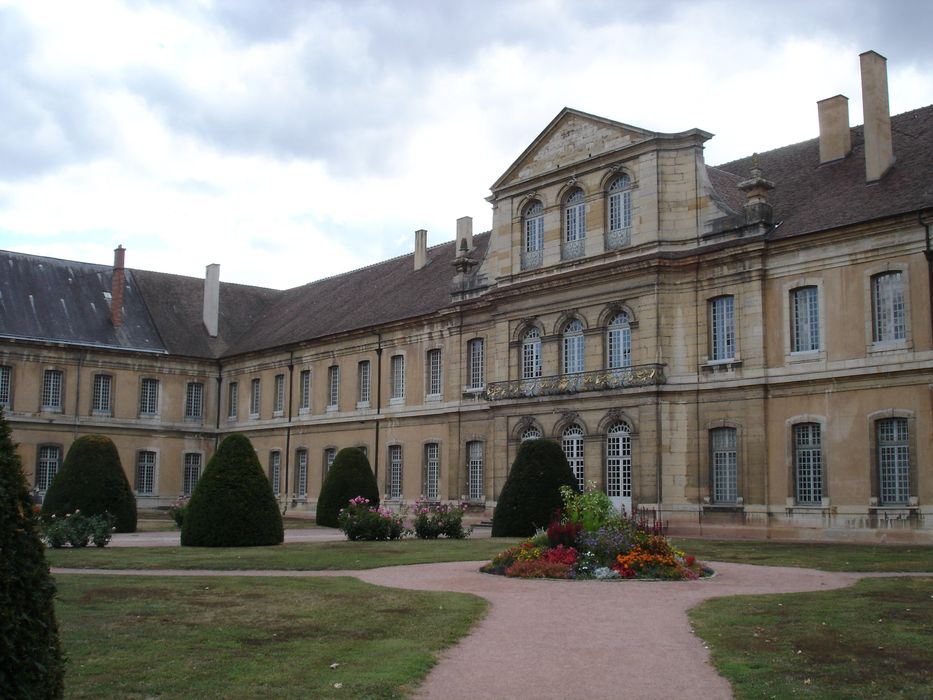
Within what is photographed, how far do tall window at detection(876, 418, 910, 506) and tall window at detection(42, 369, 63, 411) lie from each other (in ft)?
105

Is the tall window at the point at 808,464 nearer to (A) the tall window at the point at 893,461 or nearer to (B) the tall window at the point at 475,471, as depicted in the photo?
(A) the tall window at the point at 893,461

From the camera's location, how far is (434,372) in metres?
34.9

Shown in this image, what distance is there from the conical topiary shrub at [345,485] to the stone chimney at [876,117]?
15.9m

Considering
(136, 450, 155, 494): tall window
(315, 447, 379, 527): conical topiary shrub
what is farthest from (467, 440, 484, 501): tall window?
(136, 450, 155, 494): tall window

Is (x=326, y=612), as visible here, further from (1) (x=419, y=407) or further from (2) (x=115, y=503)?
(1) (x=419, y=407)

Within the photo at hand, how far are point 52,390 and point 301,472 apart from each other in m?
10.7

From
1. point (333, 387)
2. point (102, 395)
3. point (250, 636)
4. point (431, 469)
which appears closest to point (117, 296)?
point (102, 395)

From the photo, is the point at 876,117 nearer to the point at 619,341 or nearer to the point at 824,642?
the point at 619,341

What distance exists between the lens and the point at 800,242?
23.7 meters

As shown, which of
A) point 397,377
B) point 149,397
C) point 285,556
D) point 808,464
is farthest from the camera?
point 149,397

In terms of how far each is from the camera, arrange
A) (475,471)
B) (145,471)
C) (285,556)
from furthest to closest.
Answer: (145,471) → (475,471) → (285,556)

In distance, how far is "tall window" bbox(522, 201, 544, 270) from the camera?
3014 cm

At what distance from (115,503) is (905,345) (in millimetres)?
18792

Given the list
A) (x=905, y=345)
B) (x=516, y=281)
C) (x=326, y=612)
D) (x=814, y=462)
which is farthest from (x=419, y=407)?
(x=326, y=612)
